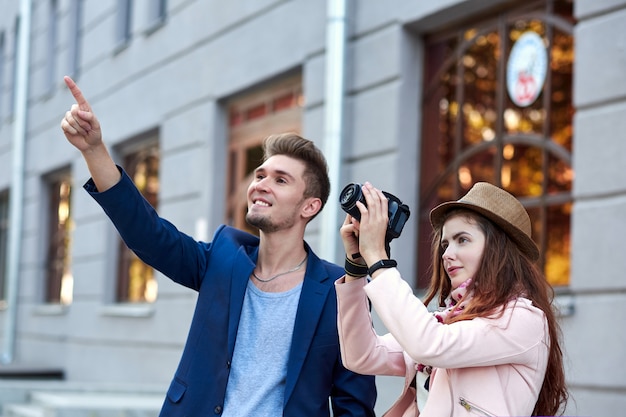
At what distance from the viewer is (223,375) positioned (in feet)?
10.5

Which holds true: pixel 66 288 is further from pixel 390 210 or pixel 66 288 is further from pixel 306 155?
pixel 390 210

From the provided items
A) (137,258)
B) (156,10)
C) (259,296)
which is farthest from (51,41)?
(259,296)

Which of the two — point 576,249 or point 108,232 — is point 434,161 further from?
point 108,232

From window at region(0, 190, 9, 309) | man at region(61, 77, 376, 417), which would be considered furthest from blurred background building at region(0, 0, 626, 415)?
man at region(61, 77, 376, 417)

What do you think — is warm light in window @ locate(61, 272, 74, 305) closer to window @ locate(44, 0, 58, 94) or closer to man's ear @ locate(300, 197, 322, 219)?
window @ locate(44, 0, 58, 94)

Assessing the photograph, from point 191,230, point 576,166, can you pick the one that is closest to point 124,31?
point 191,230

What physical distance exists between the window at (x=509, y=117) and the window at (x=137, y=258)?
4.49m

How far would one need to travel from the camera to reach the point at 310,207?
352 centimetres

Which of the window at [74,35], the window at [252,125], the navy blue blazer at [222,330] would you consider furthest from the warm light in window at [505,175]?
the window at [74,35]

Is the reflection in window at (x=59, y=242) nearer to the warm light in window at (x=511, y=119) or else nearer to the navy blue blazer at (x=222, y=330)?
the warm light in window at (x=511, y=119)

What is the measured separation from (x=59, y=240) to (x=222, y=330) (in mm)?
11053

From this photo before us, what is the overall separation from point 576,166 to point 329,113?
7.42 feet

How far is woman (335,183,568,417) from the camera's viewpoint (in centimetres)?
248

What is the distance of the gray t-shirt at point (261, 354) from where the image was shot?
3197mm
